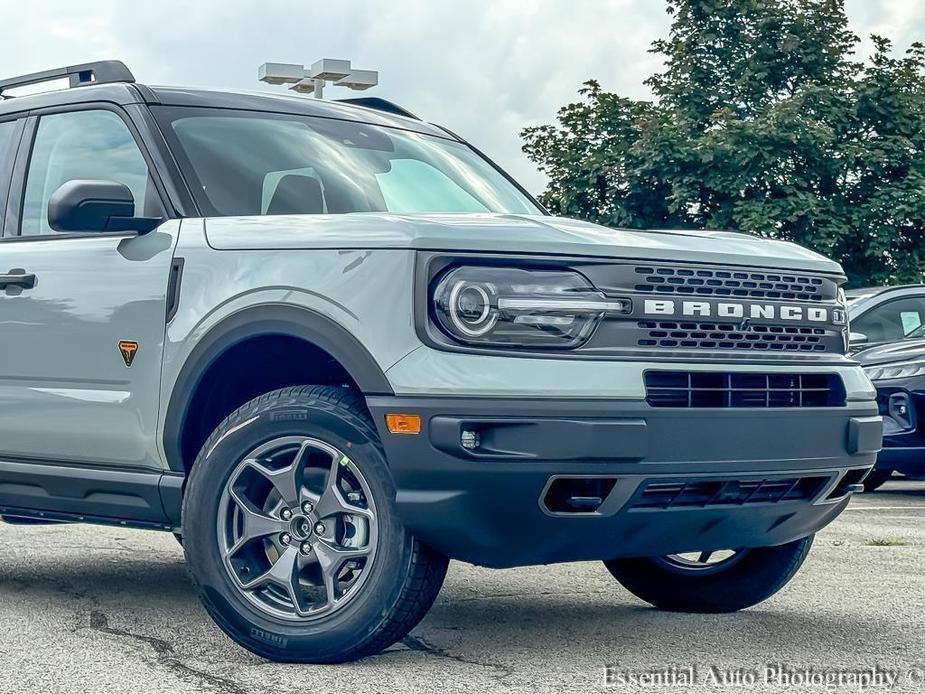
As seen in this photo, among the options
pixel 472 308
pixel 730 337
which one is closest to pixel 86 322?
pixel 472 308

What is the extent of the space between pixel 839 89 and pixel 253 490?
27957mm

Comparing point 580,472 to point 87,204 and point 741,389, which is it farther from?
point 87,204

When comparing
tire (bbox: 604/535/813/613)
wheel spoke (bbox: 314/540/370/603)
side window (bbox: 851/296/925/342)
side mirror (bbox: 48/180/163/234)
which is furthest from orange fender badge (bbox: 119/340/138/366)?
side window (bbox: 851/296/925/342)

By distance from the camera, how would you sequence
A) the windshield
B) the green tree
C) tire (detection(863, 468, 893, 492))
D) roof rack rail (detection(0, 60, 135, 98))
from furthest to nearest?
the green tree
tire (detection(863, 468, 893, 492))
roof rack rail (detection(0, 60, 135, 98))
the windshield

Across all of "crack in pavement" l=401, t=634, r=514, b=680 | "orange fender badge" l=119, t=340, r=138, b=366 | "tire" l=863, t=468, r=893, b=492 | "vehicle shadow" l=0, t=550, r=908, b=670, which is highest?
"orange fender badge" l=119, t=340, r=138, b=366

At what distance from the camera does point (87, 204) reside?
4.96 meters

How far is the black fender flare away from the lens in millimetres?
4309

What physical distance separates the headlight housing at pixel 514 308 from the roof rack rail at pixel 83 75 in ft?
6.73

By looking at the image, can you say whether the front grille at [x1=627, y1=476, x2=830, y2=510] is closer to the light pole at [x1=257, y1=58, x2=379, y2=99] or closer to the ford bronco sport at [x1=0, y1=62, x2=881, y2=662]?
the ford bronco sport at [x1=0, y1=62, x2=881, y2=662]

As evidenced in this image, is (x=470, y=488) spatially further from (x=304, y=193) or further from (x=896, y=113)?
(x=896, y=113)

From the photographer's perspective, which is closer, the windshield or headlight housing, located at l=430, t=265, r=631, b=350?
headlight housing, located at l=430, t=265, r=631, b=350

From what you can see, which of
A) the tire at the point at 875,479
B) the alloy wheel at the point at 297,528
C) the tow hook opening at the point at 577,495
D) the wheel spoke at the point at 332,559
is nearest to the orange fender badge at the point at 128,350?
the alloy wheel at the point at 297,528

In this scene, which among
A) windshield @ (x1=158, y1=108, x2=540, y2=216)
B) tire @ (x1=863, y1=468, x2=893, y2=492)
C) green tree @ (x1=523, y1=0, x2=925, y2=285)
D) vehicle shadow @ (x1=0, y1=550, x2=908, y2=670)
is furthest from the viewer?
green tree @ (x1=523, y1=0, x2=925, y2=285)

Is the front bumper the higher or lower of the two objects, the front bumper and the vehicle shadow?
the higher
